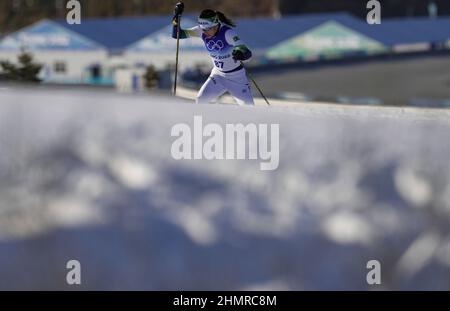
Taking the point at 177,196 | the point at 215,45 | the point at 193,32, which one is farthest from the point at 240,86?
the point at 177,196

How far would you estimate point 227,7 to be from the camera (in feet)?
260

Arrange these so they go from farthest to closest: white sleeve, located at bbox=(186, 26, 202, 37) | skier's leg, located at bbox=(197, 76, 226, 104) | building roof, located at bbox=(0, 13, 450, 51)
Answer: building roof, located at bbox=(0, 13, 450, 51), skier's leg, located at bbox=(197, 76, 226, 104), white sleeve, located at bbox=(186, 26, 202, 37)

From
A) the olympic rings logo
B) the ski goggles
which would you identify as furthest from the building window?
the ski goggles

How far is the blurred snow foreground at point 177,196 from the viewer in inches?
267

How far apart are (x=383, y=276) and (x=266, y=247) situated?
0.97m

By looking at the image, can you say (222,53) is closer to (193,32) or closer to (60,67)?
(193,32)

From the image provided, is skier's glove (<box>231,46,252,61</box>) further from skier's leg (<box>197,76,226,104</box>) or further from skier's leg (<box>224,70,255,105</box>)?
skier's leg (<box>197,76,226,104</box>)

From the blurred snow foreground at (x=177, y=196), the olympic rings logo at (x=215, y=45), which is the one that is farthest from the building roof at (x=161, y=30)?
the blurred snow foreground at (x=177, y=196)

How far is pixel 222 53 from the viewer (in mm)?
10500

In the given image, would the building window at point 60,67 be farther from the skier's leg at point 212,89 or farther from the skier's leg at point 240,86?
the skier's leg at point 240,86

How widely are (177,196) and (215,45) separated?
12.8ft

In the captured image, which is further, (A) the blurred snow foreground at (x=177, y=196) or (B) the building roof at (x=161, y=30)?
(B) the building roof at (x=161, y=30)

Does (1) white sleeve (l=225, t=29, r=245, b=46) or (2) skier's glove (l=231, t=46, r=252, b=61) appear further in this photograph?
(1) white sleeve (l=225, t=29, r=245, b=46)

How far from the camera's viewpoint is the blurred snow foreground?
6781 millimetres
